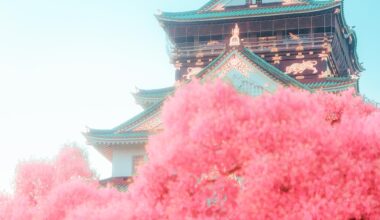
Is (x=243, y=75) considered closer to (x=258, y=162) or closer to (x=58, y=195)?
(x=58, y=195)

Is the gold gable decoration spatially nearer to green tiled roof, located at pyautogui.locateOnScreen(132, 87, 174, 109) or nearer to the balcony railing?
green tiled roof, located at pyautogui.locateOnScreen(132, 87, 174, 109)

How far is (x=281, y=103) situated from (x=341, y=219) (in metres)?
4.43

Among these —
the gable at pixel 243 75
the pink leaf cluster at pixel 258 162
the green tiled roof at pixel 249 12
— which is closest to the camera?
the pink leaf cluster at pixel 258 162

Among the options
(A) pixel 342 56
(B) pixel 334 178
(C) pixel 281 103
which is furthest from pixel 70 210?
(A) pixel 342 56

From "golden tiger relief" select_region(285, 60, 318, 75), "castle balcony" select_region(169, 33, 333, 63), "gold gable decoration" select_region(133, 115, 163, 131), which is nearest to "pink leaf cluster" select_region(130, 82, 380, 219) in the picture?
"gold gable decoration" select_region(133, 115, 163, 131)

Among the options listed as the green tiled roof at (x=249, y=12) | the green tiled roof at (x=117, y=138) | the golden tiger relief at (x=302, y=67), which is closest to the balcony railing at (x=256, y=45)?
the golden tiger relief at (x=302, y=67)

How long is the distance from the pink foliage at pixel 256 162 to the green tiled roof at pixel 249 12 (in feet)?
53.6

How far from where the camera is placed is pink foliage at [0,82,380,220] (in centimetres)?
1675

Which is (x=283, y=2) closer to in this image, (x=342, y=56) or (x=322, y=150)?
(x=342, y=56)

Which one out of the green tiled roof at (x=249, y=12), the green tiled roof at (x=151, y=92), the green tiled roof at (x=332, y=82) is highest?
the green tiled roof at (x=249, y=12)

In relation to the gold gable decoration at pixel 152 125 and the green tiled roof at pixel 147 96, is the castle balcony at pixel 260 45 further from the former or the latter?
the gold gable decoration at pixel 152 125

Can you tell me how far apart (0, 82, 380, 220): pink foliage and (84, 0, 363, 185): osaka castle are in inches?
422

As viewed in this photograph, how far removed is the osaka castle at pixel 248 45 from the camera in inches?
1265

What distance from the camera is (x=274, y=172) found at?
666 inches
